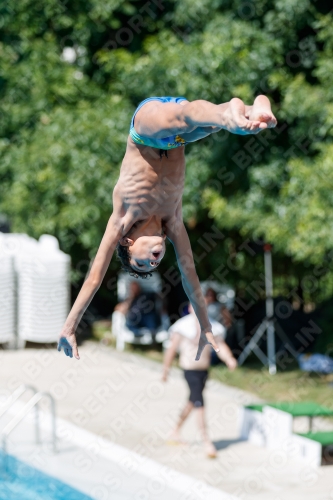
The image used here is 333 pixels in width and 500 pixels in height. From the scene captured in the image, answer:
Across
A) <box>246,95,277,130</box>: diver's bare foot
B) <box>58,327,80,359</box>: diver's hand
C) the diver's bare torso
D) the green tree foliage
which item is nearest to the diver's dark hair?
the diver's bare torso

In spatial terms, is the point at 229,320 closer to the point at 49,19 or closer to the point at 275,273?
the point at 275,273

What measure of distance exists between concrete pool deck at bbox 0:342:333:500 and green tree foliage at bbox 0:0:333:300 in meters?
1.97

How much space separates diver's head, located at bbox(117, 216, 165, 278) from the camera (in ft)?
15.9

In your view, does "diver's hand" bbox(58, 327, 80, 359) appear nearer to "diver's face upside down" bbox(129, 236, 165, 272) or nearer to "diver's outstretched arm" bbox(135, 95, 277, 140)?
"diver's face upside down" bbox(129, 236, 165, 272)

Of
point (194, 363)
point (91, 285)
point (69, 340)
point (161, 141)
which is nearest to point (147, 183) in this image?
point (161, 141)

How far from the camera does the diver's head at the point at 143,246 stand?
4.86 meters

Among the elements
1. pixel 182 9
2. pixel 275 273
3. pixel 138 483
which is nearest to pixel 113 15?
pixel 182 9

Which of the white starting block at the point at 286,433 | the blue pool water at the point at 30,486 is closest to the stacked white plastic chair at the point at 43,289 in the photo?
the white starting block at the point at 286,433

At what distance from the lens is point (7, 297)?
14617mm

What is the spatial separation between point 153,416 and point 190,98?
3.95m

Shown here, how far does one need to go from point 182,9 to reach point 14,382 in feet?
18.7

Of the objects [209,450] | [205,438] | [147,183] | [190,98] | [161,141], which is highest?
[190,98]

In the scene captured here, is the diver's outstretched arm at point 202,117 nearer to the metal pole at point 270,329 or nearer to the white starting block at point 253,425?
the white starting block at point 253,425

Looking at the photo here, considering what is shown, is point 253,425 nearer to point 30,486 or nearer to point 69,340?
point 30,486
